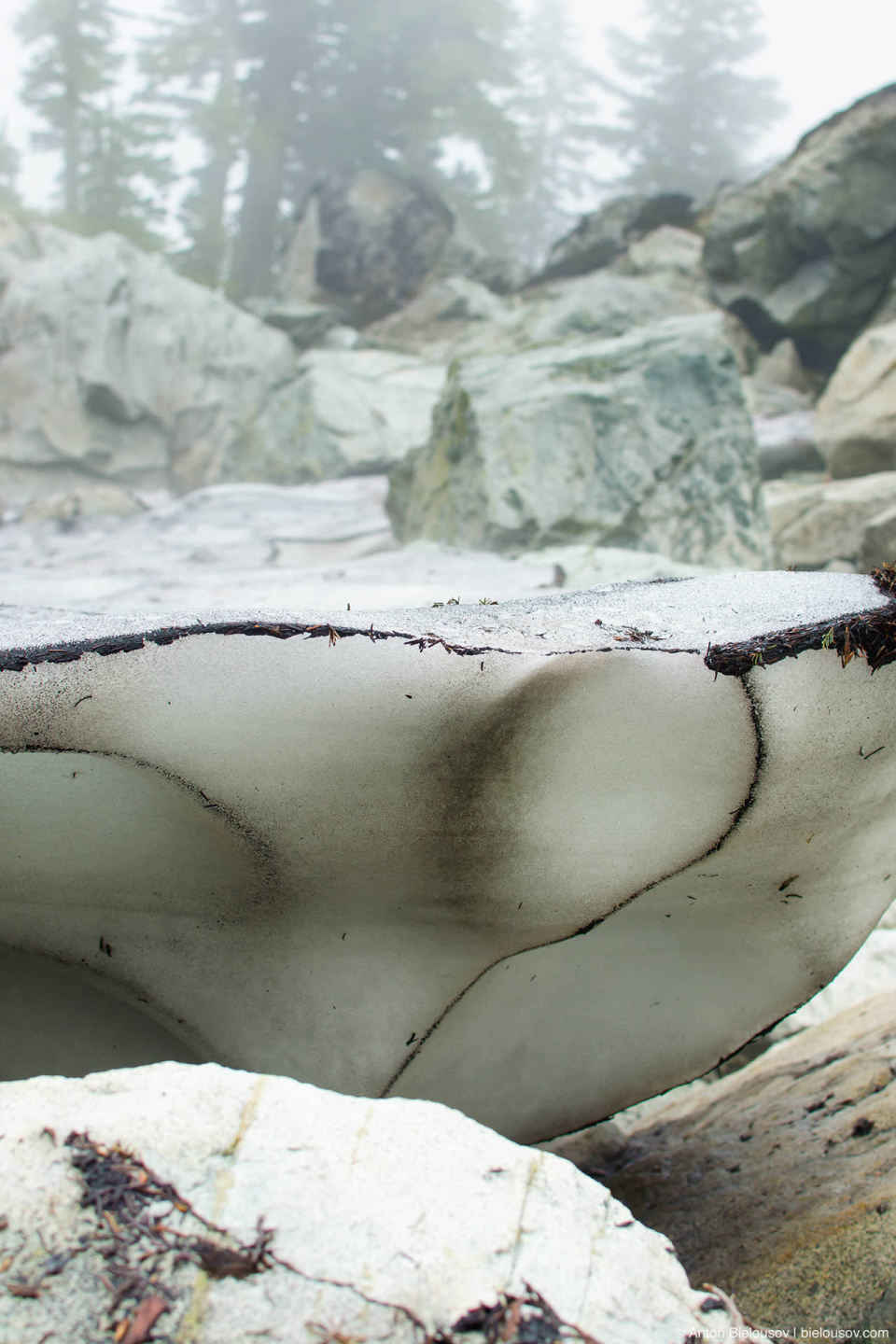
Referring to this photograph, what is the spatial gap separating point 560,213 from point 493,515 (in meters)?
16.5

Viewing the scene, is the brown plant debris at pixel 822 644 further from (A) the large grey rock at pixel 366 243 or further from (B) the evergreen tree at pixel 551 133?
(B) the evergreen tree at pixel 551 133

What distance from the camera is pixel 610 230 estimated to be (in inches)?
370

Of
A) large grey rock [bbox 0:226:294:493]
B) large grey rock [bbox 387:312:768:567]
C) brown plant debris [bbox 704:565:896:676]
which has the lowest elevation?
large grey rock [bbox 0:226:294:493]

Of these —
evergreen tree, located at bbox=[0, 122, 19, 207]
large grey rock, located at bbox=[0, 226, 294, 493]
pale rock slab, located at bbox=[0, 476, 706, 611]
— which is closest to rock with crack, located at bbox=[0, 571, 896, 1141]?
pale rock slab, located at bbox=[0, 476, 706, 611]

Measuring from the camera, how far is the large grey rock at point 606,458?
3.56 meters

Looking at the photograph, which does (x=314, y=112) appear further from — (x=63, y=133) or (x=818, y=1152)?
(x=818, y=1152)

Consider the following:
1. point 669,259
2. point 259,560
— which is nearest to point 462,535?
point 259,560

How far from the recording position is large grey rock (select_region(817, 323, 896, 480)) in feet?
18.2

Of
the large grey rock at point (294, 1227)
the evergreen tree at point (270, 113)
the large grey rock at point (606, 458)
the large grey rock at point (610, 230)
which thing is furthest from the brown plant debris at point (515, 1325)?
the evergreen tree at point (270, 113)

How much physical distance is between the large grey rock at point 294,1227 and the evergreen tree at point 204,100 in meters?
13.2

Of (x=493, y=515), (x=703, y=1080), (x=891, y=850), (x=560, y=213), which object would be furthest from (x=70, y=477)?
(x=560, y=213)

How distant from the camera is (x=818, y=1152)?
4.43 ft

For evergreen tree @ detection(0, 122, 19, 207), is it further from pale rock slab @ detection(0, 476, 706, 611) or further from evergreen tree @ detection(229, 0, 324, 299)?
pale rock slab @ detection(0, 476, 706, 611)

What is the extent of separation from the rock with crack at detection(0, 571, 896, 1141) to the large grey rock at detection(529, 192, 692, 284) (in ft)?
30.1
